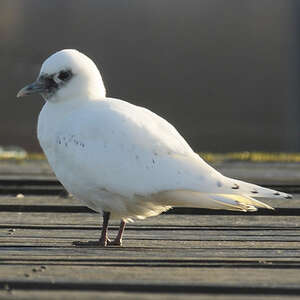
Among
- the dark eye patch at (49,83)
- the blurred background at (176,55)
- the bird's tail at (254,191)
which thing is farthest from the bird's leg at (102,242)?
the blurred background at (176,55)

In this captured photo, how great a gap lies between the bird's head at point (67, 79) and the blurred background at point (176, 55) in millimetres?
16589

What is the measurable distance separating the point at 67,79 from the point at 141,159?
88 centimetres

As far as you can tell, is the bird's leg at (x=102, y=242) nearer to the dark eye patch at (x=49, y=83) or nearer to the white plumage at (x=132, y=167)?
the white plumage at (x=132, y=167)

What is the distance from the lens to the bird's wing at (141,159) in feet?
17.6

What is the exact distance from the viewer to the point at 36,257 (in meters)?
4.50

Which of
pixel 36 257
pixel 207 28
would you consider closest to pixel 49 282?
pixel 36 257

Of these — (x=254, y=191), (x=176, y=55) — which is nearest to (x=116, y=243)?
(x=254, y=191)

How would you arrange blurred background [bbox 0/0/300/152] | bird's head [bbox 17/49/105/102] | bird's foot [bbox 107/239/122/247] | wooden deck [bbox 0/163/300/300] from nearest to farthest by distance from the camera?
wooden deck [bbox 0/163/300/300] → bird's foot [bbox 107/239/122/247] → bird's head [bbox 17/49/105/102] → blurred background [bbox 0/0/300/152]

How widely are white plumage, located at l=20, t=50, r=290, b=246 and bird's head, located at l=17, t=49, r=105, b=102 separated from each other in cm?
29

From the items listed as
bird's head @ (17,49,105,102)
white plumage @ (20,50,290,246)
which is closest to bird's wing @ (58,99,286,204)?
white plumage @ (20,50,290,246)

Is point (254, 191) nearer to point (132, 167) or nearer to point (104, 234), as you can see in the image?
point (132, 167)

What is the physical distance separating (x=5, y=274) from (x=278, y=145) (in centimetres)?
1708

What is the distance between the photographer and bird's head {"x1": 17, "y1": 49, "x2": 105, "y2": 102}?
6.06m

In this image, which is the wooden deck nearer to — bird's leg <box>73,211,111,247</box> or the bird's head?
bird's leg <box>73,211,111,247</box>
